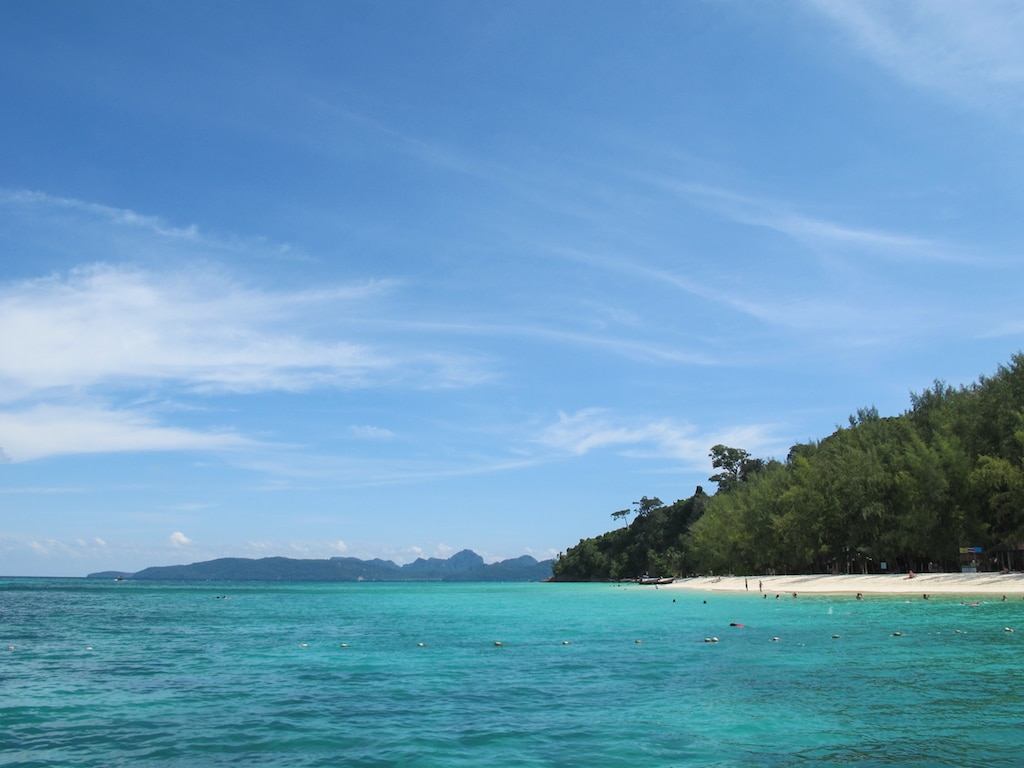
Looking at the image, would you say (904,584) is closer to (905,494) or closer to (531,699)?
(905,494)

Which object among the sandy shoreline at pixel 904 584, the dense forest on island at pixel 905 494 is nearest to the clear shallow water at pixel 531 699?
the sandy shoreline at pixel 904 584

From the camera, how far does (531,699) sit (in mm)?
22578

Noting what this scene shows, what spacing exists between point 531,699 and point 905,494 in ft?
249

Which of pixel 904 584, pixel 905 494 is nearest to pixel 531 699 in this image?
pixel 904 584

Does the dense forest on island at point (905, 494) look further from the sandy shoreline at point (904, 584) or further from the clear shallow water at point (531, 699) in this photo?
the clear shallow water at point (531, 699)

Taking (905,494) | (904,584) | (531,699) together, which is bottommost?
(904,584)

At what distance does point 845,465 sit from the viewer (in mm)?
95375

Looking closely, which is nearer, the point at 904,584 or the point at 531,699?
the point at 531,699

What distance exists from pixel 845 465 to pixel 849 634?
2420 inches

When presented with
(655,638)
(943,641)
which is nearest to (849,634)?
(943,641)

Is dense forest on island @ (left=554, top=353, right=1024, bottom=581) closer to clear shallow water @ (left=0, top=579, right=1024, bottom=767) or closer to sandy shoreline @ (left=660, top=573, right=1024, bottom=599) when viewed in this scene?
sandy shoreline @ (left=660, top=573, right=1024, bottom=599)

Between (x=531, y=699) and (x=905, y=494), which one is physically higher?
(x=905, y=494)

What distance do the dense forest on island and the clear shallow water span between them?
1612 inches

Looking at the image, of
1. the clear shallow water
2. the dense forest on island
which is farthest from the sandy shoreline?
the clear shallow water
